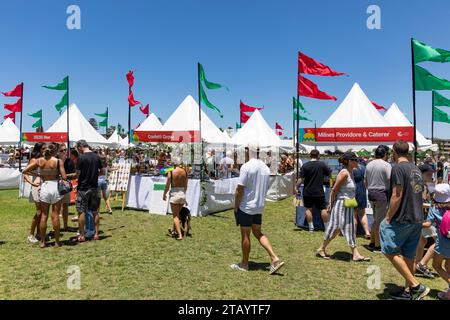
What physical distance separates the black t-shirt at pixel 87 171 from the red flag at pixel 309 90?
6554 mm

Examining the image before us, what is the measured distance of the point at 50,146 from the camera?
5680mm

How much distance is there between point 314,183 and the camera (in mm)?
7020

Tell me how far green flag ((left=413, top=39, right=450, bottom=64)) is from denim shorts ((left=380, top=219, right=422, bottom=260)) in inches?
174

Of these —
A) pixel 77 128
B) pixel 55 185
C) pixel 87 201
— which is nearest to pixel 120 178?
pixel 87 201

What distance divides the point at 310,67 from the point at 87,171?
23.8ft

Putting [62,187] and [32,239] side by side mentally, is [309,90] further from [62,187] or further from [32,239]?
[32,239]

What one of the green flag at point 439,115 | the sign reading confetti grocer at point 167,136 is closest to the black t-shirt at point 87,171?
the sign reading confetti grocer at point 167,136

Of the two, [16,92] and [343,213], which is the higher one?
[16,92]

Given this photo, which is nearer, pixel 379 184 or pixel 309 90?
pixel 379 184

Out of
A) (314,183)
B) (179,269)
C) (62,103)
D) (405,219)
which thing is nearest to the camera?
(405,219)

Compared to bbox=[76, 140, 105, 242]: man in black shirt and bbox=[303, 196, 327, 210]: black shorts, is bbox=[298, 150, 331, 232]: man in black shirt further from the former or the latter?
bbox=[76, 140, 105, 242]: man in black shirt

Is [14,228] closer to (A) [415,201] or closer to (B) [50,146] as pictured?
(B) [50,146]
